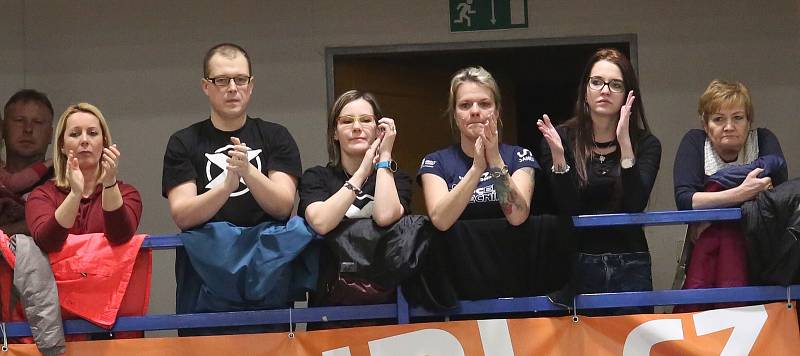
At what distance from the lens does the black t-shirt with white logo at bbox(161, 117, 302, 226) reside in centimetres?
447

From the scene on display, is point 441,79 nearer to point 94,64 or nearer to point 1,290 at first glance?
point 94,64

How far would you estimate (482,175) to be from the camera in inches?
171

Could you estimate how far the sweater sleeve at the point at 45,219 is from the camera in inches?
168

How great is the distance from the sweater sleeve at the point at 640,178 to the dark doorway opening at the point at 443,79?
33 centimetres

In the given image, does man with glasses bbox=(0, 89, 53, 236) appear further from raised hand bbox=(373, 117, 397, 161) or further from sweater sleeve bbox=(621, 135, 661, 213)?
sweater sleeve bbox=(621, 135, 661, 213)

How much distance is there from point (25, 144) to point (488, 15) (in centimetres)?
303

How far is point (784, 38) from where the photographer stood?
6.64 m

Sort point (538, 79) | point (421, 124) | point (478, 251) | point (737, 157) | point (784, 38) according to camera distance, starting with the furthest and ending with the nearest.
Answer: point (538, 79)
point (421, 124)
point (784, 38)
point (737, 157)
point (478, 251)

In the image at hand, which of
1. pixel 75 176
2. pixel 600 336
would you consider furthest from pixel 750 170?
pixel 75 176

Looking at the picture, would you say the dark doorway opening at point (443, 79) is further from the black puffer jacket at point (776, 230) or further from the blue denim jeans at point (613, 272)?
the black puffer jacket at point (776, 230)

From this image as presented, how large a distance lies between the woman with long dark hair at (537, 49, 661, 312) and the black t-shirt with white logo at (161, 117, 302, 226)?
1.14 metres

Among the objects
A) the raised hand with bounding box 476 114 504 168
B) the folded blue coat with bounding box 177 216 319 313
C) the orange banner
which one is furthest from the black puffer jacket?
the folded blue coat with bounding box 177 216 319 313

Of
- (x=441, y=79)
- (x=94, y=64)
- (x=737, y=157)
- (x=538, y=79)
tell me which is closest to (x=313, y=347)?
(x=737, y=157)

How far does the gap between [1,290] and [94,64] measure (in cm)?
274
